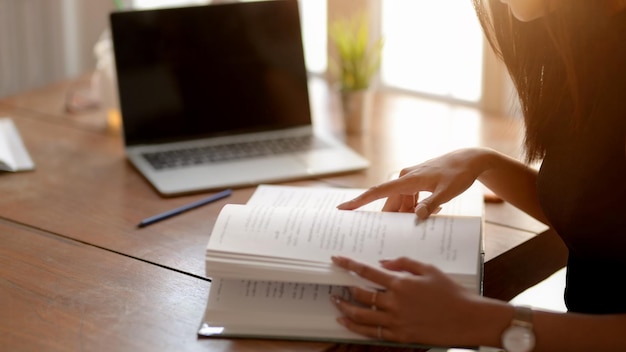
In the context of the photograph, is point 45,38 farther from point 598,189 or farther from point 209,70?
point 598,189

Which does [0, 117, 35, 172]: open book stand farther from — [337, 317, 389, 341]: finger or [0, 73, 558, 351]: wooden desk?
[337, 317, 389, 341]: finger

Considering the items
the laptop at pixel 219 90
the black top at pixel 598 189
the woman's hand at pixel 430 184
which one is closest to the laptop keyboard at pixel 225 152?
the laptop at pixel 219 90

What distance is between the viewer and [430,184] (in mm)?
1193

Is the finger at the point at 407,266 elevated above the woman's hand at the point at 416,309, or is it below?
above

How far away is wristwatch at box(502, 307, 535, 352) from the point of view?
0.94 meters

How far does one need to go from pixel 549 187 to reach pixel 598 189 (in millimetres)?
96

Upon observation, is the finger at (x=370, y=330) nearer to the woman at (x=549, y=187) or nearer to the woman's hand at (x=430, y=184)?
the woman at (x=549, y=187)

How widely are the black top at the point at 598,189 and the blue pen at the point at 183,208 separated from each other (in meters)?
0.52

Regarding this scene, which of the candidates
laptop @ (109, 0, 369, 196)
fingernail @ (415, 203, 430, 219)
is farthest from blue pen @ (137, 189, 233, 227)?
fingernail @ (415, 203, 430, 219)

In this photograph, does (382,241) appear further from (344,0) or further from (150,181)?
(344,0)

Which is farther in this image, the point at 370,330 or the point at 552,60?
the point at 552,60

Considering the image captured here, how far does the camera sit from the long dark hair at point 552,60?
3.47 feet

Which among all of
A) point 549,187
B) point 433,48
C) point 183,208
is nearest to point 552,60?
point 549,187

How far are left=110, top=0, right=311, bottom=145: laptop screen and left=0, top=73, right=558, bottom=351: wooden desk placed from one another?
4.8 inches
